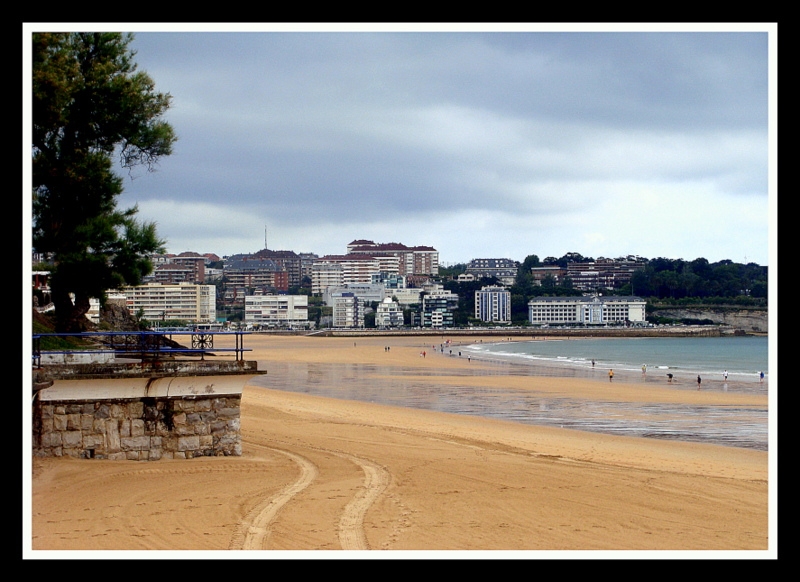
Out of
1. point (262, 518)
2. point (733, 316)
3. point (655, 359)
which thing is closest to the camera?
point (262, 518)

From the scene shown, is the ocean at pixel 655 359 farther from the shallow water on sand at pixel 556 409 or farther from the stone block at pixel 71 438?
the stone block at pixel 71 438

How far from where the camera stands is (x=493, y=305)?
170500mm

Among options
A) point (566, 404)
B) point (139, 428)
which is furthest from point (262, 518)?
point (566, 404)

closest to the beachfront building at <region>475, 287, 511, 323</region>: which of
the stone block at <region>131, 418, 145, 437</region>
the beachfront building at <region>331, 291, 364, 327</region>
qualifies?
the beachfront building at <region>331, 291, 364, 327</region>

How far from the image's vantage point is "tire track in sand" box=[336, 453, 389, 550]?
6.76 m

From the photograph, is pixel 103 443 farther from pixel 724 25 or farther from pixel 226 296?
pixel 226 296

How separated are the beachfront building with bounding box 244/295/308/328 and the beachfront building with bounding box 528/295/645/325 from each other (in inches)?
1880

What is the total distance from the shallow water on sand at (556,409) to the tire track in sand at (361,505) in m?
8.17

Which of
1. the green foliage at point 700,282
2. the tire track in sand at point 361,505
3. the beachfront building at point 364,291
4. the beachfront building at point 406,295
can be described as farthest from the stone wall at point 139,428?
the beachfront building at point 406,295

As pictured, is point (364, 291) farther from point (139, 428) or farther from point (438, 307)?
point (139, 428)

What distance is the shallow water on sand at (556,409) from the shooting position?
17.1 metres

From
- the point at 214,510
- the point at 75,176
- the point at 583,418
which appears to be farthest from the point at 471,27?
the point at 583,418

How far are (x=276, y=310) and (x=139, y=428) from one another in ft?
532

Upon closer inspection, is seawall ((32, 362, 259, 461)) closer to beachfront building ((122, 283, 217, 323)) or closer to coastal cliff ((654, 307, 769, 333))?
beachfront building ((122, 283, 217, 323))
